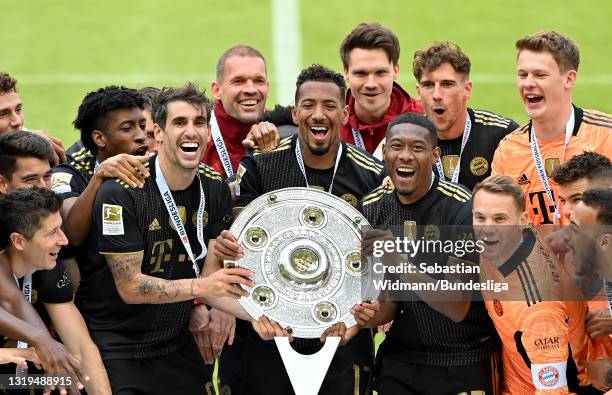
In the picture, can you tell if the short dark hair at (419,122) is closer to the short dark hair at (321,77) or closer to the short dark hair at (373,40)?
the short dark hair at (321,77)

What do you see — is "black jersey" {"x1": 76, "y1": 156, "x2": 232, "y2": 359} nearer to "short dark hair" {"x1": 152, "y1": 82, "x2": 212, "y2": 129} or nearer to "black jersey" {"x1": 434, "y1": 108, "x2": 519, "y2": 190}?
"short dark hair" {"x1": 152, "y1": 82, "x2": 212, "y2": 129}

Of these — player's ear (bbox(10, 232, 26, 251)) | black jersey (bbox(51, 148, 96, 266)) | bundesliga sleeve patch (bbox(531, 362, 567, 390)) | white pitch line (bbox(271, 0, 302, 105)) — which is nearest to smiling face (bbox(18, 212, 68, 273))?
player's ear (bbox(10, 232, 26, 251))

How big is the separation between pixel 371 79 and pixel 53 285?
3121 millimetres

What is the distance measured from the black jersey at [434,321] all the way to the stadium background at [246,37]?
31.1 ft

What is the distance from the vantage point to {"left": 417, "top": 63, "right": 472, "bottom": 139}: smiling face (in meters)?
9.50

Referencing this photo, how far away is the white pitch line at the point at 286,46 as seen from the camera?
18.0 meters

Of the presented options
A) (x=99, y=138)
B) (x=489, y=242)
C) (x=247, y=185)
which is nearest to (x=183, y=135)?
(x=247, y=185)

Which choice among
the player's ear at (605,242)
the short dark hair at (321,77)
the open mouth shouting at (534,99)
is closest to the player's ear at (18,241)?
the short dark hair at (321,77)

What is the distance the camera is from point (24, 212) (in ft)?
25.7

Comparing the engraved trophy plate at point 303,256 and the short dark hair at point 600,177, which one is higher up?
the short dark hair at point 600,177

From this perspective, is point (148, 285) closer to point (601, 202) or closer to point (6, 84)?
point (6, 84)

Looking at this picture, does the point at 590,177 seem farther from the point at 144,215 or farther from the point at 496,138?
the point at 144,215

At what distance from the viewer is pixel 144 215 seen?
8141 mm

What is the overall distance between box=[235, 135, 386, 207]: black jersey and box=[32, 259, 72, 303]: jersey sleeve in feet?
4.03
